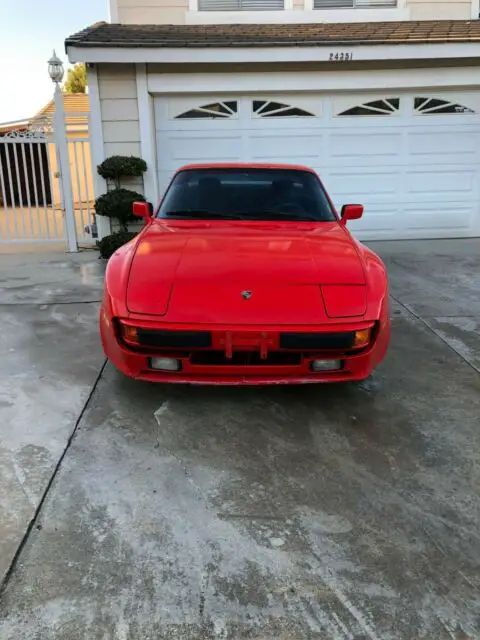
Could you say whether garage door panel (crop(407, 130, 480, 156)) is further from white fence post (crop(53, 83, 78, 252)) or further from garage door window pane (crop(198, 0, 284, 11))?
white fence post (crop(53, 83, 78, 252))

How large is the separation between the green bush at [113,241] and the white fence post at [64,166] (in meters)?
1.06

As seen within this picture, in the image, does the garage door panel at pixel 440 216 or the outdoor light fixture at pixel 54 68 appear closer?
Answer: the outdoor light fixture at pixel 54 68

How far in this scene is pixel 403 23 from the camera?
914 cm

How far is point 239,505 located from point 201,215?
8.10 feet

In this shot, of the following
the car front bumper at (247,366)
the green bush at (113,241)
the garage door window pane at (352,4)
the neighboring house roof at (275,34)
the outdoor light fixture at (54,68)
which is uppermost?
the garage door window pane at (352,4)

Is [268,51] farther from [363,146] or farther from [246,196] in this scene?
[246,196]

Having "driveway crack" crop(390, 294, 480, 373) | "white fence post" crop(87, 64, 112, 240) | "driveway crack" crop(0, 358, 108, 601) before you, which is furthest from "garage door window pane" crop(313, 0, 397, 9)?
"driveway crack" crop(0, 358, 108, 601)

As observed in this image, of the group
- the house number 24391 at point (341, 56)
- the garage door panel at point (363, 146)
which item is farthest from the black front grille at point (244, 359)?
the garage door panel at point (363, 146)

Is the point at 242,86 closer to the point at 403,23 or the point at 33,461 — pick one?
the point at 403,23

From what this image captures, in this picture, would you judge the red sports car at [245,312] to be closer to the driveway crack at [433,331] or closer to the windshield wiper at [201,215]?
the windshield wiper at [201,215]

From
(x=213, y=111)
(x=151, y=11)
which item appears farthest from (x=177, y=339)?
(x=151, y=11)

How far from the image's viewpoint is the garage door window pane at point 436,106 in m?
8.59

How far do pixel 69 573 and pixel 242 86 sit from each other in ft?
25.1

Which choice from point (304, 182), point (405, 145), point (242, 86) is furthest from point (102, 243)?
point (405, 145)
